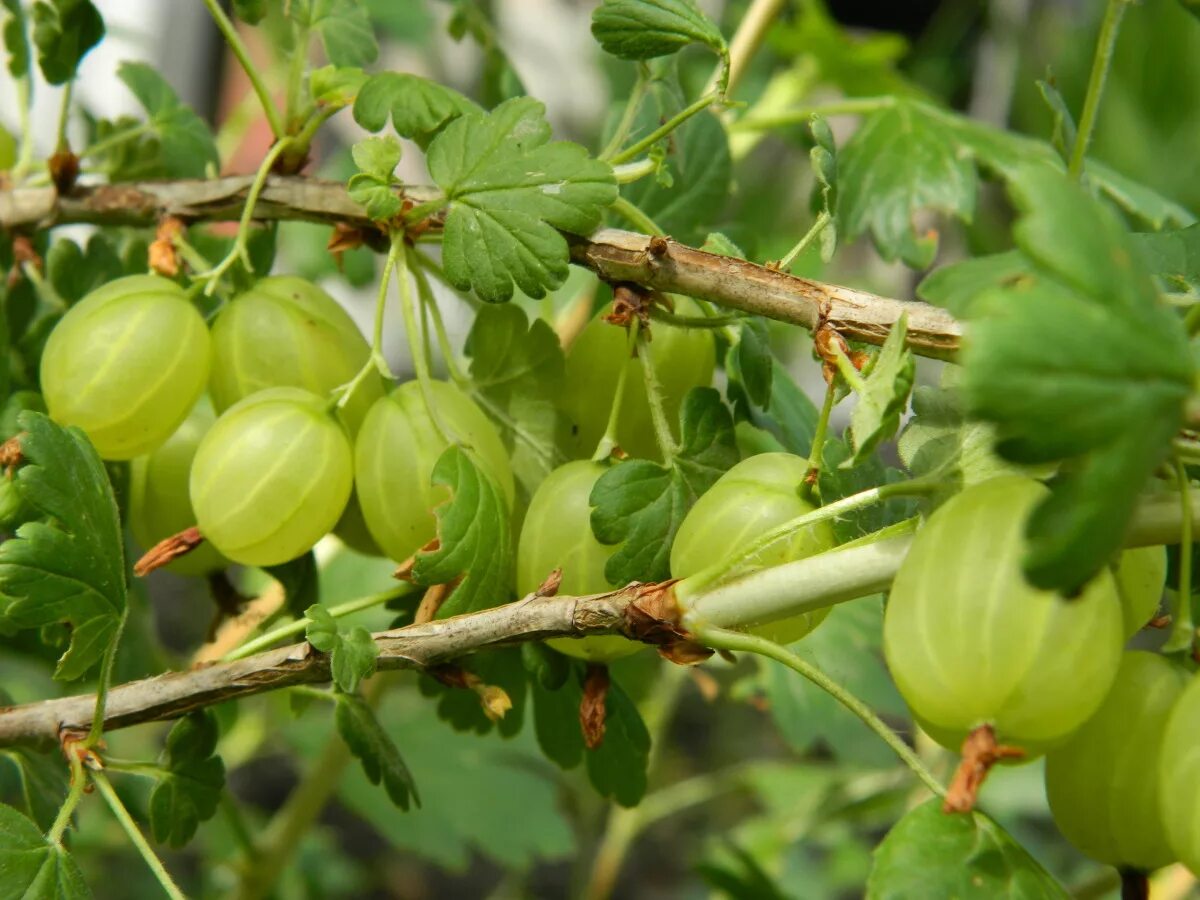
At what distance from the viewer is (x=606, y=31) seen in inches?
21.7

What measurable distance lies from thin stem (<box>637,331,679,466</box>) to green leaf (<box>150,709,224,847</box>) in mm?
244

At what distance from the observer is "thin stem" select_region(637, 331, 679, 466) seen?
523 millimetres

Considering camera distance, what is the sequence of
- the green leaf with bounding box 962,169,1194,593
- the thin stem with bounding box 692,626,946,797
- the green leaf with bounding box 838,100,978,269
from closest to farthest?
the green leaf with bounding box 962,169,1194,593, the thin stem with bounding box 692,626,946,797, the green leaf with bounding box 838,100,978,269

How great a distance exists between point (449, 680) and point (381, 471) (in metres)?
0.10

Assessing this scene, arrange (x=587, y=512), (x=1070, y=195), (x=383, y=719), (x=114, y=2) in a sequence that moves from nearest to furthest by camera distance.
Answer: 1. (x=1070, y=195)
2. (x=587, y=512)
3. (x=383, y=719)
4. (x=114, y=2)

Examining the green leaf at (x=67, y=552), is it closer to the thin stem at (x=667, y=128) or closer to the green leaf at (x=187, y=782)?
the green leaf at (x=187, y=782)

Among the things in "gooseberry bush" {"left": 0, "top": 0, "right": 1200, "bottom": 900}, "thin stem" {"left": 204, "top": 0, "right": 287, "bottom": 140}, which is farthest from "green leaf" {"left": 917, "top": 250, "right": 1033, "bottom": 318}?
"thin stem" {"left": 204, "top": 0, "right": 287, "bottom": 140}

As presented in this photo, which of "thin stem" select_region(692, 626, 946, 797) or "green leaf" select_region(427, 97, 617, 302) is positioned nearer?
"thin stem" select_region(692, 626, 946, 797)

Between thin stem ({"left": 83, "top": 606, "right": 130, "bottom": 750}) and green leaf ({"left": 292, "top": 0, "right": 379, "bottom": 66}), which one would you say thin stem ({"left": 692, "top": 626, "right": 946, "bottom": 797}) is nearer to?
thin stem ({"left": 83, "top": 606, "right": 130, "bottom": 750})

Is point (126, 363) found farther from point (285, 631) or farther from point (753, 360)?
point (753, 360)

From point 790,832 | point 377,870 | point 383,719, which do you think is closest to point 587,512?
point 383,719

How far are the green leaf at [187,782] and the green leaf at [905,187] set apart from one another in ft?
1.89

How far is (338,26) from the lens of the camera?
632 mm

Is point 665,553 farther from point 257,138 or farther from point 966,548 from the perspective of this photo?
point 257,138
